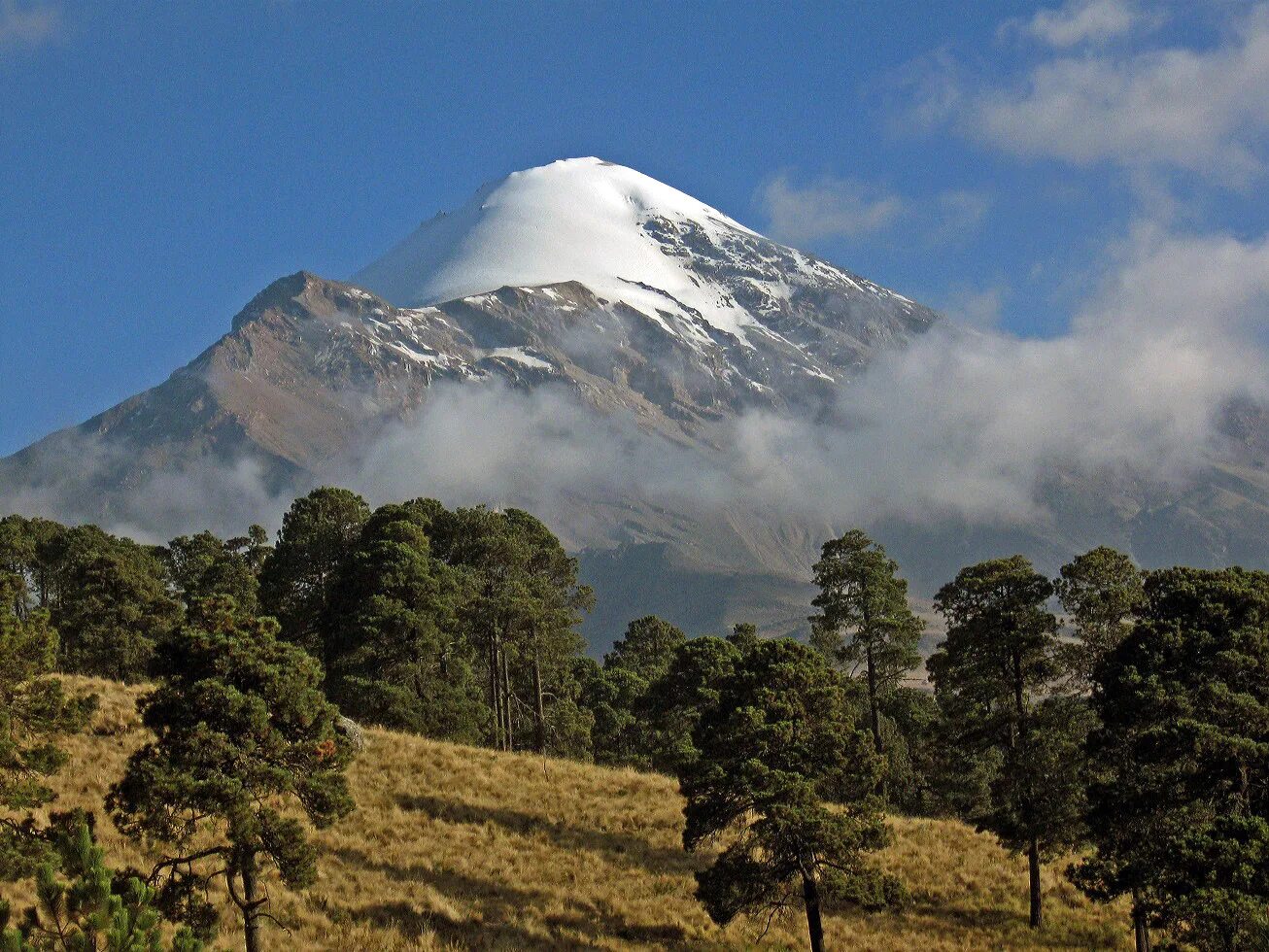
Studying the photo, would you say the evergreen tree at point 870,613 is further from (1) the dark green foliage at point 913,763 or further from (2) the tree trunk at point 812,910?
(2) the tree trunk at point 812,910

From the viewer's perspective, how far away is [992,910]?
121 feet

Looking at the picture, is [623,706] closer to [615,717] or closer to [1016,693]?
[615,717]

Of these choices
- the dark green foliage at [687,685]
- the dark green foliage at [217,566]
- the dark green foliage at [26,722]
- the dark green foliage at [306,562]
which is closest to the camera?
the dark green foliage at [26,722]

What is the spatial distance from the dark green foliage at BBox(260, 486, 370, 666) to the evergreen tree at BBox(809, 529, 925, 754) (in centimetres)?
2446

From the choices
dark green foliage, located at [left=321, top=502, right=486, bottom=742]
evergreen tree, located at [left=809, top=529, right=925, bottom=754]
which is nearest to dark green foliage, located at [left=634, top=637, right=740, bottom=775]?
evergreen tree, located at [left=809, top=529, right=925, bottom=754]

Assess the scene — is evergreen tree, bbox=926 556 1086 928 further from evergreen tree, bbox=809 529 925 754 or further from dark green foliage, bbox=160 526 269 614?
dark green foliage, bbox=160 526 269 614

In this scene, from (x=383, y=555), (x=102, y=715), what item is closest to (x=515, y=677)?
(x=383, y=555)

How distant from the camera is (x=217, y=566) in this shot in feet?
224

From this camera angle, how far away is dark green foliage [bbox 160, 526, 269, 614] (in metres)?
→ 66.8

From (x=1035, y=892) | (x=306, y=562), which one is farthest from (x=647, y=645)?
(x=1035, y=892)

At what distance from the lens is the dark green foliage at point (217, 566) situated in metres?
66.8

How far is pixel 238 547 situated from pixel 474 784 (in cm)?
5055

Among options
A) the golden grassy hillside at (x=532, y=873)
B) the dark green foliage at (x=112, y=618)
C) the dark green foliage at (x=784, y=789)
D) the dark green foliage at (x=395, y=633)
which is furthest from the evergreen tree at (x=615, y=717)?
the dark green foliage at (x=784, y=789)

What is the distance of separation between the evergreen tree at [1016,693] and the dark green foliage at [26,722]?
23726 millimetres
